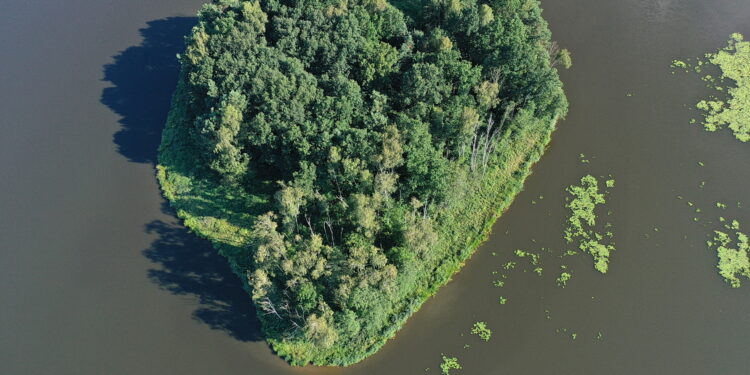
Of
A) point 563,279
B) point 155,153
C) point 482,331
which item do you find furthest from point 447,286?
point 155,153

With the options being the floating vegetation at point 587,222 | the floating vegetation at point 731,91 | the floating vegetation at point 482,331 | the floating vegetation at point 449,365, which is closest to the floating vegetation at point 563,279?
the floating vegetation at point 587,222

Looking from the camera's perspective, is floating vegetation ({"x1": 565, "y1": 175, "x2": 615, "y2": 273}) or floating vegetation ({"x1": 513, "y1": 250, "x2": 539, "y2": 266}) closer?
floating vegetation ({"x1": 513, "y1": 250, "x2": 539, "y2": 266})

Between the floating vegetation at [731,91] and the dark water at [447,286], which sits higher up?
the floating vegetation at [731,91]

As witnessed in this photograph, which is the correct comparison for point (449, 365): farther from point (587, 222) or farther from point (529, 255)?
point (587, 222)

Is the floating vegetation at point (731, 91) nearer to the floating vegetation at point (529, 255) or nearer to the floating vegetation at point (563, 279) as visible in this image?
the floating vegetation at point (563, 279)

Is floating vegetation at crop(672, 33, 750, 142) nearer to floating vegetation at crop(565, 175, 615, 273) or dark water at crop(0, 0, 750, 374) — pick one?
dark water at crop(0, 0, 750, 374)

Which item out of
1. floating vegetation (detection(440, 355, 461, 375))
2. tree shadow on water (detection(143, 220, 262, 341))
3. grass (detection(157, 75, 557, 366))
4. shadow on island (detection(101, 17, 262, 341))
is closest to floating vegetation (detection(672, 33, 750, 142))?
grass (detection(157, 75, 557, 366))
